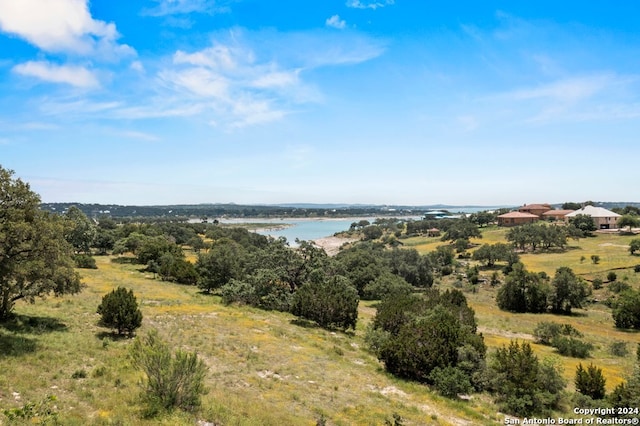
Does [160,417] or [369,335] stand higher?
[160,417]

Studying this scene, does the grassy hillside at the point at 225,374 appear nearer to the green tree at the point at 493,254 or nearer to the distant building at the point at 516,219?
the green tree at the point at 493,254

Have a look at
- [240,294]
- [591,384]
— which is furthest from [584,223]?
[240,294]

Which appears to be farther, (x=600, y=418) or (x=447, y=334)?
(x=447, y=334)

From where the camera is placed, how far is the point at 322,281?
3975cm

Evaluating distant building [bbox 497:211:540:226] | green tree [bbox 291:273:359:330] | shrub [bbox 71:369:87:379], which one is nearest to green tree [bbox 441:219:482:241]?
distant building [bbox 497:211:540:226]

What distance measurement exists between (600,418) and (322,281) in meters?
26.3

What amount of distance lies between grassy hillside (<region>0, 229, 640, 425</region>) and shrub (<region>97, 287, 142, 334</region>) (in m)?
0.82

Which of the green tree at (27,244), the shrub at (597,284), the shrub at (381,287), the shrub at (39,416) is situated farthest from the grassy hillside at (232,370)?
the shrub at (597,284)

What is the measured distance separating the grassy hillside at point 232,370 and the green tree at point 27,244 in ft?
8.54

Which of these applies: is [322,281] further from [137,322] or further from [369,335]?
[137,322]

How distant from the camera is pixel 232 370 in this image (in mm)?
17719

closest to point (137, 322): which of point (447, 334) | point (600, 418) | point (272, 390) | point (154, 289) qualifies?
point (272, 390)

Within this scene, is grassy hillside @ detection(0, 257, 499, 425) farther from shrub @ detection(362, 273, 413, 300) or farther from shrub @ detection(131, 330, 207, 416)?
shrub @ detection(362, 273, 413, 300)

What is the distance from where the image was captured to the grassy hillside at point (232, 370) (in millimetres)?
12078
